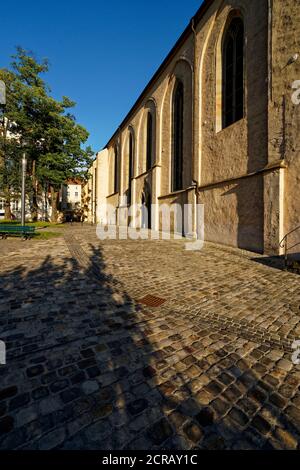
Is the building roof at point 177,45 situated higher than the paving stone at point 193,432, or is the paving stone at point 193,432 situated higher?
the building roof at point 177,45

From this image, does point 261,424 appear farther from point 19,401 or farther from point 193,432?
point 19,401

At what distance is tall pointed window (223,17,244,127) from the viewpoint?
1084 centimetres

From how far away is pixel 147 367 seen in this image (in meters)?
2.39

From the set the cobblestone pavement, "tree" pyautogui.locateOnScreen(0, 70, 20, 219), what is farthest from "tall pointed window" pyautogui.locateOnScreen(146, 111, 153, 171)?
the cobblestone pavement

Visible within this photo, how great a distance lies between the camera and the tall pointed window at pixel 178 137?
1611 centimetres

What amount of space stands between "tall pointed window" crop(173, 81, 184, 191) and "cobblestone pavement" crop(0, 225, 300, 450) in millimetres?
12227

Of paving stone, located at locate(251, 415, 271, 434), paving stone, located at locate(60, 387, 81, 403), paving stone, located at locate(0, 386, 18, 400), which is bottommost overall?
paving stone, located at locate(251, 415, 271, 434)

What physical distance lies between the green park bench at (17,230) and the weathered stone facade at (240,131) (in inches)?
374

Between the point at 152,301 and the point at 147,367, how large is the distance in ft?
6.31

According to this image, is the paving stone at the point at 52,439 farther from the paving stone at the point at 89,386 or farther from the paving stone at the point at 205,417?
the paving stone at the point at 205,417

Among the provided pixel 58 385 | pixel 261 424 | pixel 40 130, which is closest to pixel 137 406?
pixel 58 385

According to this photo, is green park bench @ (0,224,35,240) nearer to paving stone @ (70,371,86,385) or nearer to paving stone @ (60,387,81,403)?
paving stone @ (70,371,86,385)

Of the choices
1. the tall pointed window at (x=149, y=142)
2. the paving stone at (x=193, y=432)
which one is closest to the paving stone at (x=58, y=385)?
the paving stone at (x=193, y=432)

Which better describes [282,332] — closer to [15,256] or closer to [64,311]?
[64,311]
